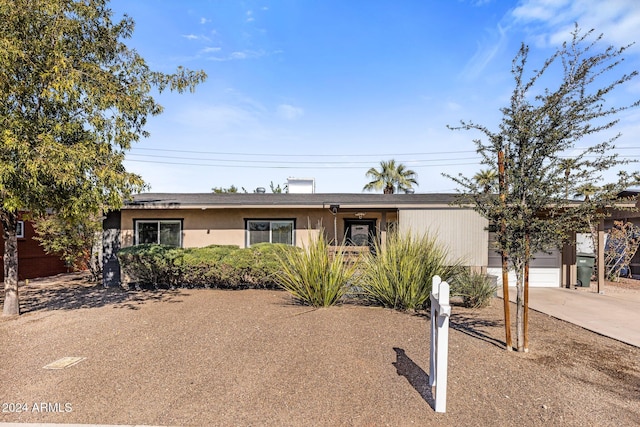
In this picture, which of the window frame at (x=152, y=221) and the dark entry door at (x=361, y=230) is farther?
the dark entry door at (x=361, y=230)

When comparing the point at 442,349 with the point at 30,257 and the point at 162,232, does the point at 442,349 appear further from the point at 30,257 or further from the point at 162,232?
the point at 30,257

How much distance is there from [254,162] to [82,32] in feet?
106

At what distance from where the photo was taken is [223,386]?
3.70m

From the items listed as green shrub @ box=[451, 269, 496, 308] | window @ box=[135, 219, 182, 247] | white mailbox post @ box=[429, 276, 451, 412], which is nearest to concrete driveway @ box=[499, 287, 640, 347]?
green shrub @ box=[451, 269, 496, 308]

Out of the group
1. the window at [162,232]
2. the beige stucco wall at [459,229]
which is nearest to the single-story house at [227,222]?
the window at [162,232]

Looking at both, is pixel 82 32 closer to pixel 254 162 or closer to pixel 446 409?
pixel 446 409

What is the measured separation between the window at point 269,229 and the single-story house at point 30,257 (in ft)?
24.3

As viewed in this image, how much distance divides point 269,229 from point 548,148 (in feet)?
27.8

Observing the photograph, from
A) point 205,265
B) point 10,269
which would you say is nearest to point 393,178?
point 205,265

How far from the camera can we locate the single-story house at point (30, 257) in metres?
12.6

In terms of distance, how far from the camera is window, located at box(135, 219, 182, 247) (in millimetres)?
11484

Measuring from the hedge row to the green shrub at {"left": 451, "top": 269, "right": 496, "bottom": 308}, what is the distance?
410cm

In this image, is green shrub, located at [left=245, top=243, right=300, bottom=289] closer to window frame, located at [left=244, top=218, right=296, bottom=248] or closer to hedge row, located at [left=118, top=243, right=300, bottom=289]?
hedge row, located at [left=118, top=243, right=300, bottom=289]

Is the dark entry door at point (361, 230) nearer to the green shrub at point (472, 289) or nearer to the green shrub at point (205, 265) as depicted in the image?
the green shrub at point (205, 265)
